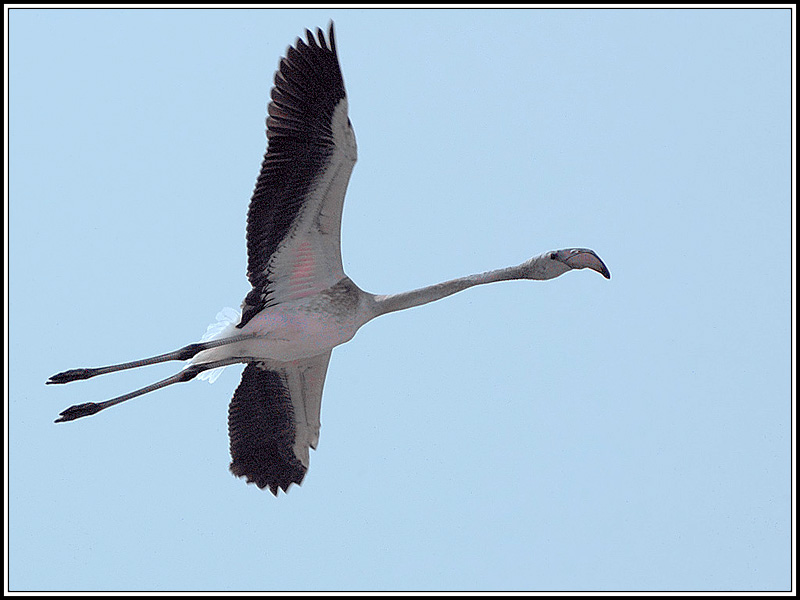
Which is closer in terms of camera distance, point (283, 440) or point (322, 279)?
point (322, 279)

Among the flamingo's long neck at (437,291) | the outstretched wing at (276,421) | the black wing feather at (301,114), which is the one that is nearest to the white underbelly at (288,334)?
the flamingo's long neck at (437,291)

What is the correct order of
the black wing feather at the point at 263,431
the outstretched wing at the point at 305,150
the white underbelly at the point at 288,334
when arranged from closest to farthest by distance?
the outstretched wing at the point at 305,150, the white underbelly at the point at 288,334, the black wing feather at the point at 263,431

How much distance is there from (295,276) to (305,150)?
1.39 metres

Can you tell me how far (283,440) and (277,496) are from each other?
63cm

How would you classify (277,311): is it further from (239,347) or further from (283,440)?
(283,440)

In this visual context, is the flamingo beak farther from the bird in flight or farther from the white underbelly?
the white underbelly

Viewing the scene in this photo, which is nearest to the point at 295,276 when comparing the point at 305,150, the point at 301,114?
the point at 305,150

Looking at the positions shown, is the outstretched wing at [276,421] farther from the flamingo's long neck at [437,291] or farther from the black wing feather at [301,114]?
the black wing feather at [301,114]

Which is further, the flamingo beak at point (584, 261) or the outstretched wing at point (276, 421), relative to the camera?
the outstretched wing at point (276, 421)

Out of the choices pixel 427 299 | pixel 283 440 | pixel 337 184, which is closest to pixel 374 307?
pixel 427 299

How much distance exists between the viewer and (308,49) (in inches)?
494

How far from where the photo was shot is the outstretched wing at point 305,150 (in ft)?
41.2

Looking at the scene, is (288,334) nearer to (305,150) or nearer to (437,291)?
(437,291)

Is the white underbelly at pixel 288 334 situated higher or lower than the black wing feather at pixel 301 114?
lower
